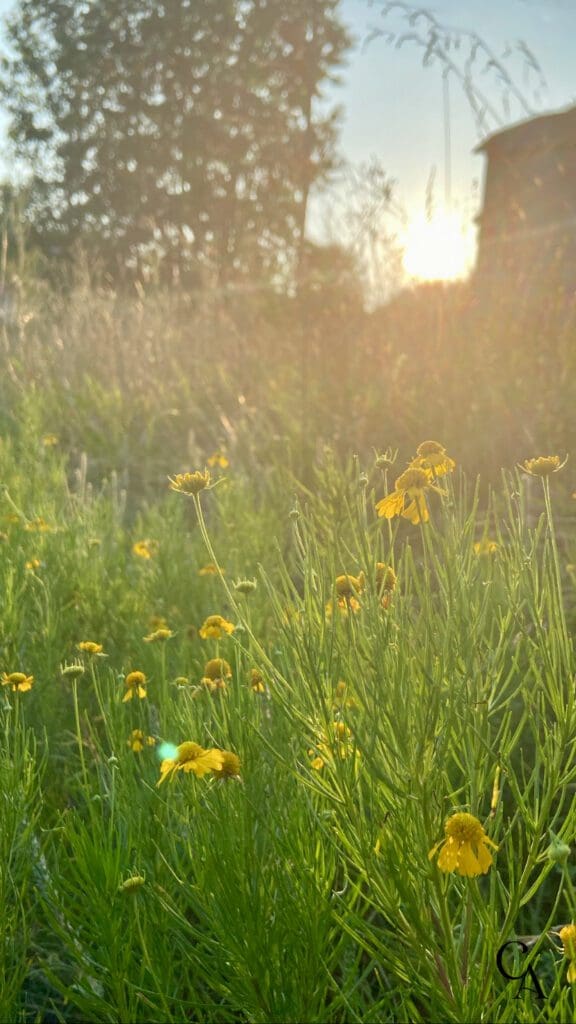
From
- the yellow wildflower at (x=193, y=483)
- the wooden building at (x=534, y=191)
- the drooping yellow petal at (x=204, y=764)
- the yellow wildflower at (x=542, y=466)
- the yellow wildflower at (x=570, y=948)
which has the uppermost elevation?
the wooden building at (x=534, y=191)

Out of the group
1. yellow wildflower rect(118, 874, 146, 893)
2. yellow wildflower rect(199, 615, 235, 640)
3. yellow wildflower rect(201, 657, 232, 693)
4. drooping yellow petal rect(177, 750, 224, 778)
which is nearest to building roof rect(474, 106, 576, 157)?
yellow wildflower rect(199, 615, 235, 640)

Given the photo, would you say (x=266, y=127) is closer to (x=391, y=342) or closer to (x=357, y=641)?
(x=391, y=342)

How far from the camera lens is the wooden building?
225 inches

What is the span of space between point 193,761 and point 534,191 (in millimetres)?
7567

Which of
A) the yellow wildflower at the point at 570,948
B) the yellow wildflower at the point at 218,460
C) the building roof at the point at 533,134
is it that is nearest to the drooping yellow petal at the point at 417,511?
the yellow wildflower at the point at 570,948

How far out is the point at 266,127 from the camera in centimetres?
2173

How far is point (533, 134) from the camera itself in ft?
32.1

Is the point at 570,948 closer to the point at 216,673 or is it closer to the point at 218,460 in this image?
the point at 216,673

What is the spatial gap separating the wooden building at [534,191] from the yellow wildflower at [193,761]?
4.00m

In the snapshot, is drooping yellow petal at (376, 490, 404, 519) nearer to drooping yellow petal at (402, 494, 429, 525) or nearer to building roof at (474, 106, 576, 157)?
drooping yellow petal at (402, 494, 429, 525)

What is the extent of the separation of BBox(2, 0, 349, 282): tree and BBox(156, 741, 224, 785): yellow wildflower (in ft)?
68.6

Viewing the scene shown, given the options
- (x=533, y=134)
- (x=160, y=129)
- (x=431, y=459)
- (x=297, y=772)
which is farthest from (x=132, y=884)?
(x=160, y=129)

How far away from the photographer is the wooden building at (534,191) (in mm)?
5727

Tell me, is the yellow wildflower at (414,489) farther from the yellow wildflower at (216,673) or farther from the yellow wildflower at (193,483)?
the yellow wildflower at (216,673)
